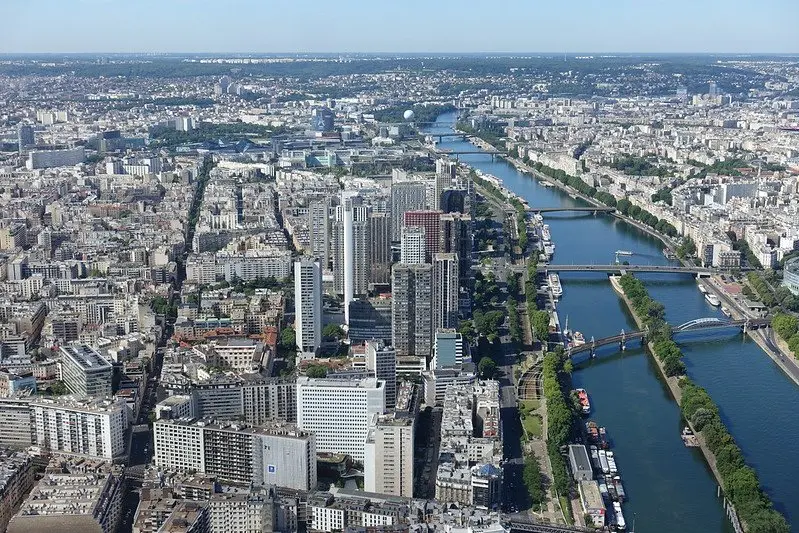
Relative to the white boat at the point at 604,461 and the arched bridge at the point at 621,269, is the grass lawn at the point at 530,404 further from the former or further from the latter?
the arched bridge at the point at 621,269

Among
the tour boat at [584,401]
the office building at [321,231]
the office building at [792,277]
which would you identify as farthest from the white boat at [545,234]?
the tour boat at [584,401]

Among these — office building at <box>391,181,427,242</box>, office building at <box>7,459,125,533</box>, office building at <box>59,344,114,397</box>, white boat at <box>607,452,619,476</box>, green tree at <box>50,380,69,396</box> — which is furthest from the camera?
office building at <box>391,181,427,242</box>

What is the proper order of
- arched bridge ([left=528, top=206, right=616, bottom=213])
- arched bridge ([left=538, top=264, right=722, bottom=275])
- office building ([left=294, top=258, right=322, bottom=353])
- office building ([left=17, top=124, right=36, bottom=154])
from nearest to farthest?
office building ([left=294, top=258, right=322, bottom=353]) < arched bridge ([left=538, top=264, right=722, bottom=275]) < arched bridge ([left=528, top=206, right=616, bottom=213]) < office building ([left=17, top=124, right=36, bottom=154])

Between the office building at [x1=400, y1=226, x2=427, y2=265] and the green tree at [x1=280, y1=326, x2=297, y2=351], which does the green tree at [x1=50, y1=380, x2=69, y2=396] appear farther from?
the office building at [x1=400, y1=226, x2=427, y2=265]

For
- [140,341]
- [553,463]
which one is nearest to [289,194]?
[140,341]

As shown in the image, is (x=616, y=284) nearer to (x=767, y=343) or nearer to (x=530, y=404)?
(x=767, y=343)

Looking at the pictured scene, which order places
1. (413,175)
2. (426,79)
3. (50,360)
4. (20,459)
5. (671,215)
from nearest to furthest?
1. (20,459)
2. (50,360)
3. (671,215)
4. (413,175)
5. (426,79)

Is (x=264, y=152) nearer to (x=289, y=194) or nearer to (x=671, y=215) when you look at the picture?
(x=289, y=194)

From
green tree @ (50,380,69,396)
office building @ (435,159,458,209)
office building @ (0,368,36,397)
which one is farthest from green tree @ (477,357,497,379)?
office building @ (435,159,458,209)
